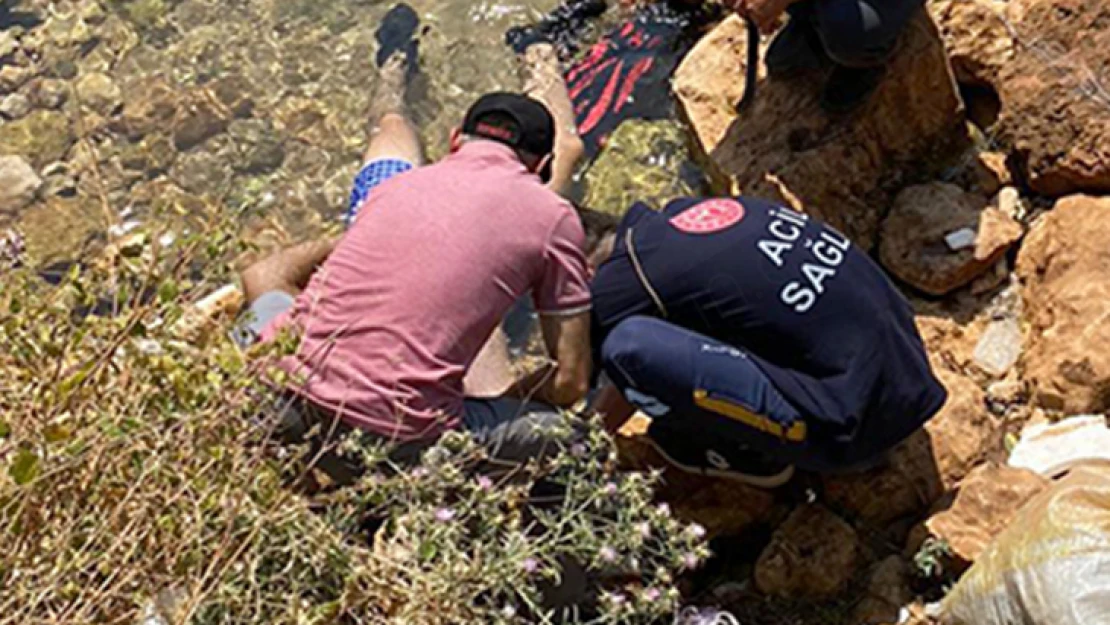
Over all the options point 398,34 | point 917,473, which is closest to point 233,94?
point 398,34

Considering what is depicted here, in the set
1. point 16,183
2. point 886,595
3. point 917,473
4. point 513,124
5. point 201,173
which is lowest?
point 886,595

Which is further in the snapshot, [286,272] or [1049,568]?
[286,272]

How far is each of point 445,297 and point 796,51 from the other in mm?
2054

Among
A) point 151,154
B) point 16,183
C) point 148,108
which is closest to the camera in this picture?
point 16,183

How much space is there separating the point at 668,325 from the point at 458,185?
70 centimetres

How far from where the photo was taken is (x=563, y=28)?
5762 millimetres

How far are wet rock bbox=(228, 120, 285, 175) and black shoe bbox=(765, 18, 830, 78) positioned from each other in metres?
2.45

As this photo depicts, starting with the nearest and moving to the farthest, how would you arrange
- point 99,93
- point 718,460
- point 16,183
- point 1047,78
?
point 718,460 → point 1047,78 → point 16,183 → point 99,93

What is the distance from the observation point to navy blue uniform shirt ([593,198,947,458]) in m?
3.07

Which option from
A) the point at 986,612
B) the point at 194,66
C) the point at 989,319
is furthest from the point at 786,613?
the point at 194,66

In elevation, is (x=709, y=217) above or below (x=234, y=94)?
above

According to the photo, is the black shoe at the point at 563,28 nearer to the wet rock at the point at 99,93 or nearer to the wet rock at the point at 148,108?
the wet rock at the point at 148,108

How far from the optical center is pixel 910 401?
124 inches

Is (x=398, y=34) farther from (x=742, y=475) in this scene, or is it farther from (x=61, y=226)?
(x=742, y=475)
